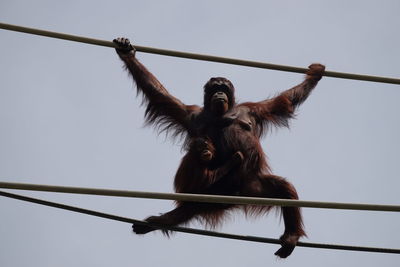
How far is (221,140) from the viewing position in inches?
299

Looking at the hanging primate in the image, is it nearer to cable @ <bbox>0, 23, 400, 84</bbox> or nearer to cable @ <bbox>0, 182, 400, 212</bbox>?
cable @ <bbox>0, 23, 400, 84</bbox>

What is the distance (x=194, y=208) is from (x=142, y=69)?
192 centimetres

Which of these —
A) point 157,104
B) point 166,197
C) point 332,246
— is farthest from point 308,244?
point 157,104

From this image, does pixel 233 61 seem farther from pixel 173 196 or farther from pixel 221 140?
pixel 173 196

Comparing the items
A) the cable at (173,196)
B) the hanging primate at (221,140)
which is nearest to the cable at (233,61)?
the hanging primate at (221,140)

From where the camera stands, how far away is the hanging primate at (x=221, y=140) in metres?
7.12

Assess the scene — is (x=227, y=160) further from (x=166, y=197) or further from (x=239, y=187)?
(x=166, y=197)

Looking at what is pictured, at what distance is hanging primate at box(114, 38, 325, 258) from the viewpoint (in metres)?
7.12

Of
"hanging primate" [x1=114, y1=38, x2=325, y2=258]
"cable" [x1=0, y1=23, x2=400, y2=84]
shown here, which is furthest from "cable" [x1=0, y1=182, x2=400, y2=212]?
"hanging primate" [x1=114, y1=38, x2=325, y2=258]

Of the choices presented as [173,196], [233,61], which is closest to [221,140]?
[233,61]

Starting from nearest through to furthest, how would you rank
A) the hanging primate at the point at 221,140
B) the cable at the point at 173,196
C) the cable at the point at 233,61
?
the cable at the point at 173,196
the cable at the point at 233,61
the hanging primate at the point at 221,140

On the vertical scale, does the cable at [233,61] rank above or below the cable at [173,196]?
above

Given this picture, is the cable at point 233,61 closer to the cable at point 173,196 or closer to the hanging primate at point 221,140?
the hanging primate at point 221,140

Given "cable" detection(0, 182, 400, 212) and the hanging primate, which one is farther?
the hanging primate
